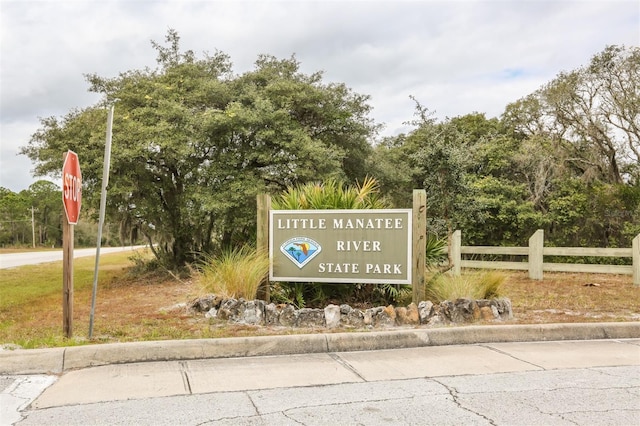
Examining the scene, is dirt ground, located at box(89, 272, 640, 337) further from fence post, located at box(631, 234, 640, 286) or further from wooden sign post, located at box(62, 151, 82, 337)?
wooden sign post, located at box(62, 151, 82, 337)

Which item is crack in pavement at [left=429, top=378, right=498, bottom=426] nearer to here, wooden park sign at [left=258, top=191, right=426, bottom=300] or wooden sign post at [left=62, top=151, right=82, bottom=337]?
wooden park sign at [left=258, top=191, right=426, bottom=300]

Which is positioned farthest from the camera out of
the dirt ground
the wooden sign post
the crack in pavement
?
the dirt ground

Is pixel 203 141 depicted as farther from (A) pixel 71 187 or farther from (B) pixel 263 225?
(A) pixel 71 187

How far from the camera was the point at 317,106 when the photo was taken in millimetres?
Result: 16422

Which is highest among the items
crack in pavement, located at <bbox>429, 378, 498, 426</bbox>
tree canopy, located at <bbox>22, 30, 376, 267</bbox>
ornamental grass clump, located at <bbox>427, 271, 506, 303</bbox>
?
tree canopy, located at <bbox>22, 30, 376, 267</bbox>

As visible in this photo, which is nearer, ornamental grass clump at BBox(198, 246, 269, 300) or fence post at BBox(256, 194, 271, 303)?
ornamental grass clump at BBox(198, 246, 269, 300)

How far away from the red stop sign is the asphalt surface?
1592mm

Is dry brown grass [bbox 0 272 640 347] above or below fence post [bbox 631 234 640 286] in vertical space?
below

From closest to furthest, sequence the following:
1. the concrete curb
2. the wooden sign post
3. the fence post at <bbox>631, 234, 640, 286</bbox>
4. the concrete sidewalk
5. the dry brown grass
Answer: the concrete sidewalk
the concrete curb
the wooden sign post
the dry brown grass
the fence post at <bbox>631, 234, 640, 286</bbox>

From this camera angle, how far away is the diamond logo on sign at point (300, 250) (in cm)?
812

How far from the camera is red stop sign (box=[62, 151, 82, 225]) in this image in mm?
5910

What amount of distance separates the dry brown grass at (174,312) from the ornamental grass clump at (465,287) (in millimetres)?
549

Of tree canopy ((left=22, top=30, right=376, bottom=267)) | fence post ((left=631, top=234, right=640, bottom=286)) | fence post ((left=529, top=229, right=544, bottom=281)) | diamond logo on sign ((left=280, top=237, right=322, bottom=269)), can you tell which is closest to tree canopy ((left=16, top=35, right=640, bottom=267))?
tree canopy ((left=22, top=30, right=376, bottom=267))

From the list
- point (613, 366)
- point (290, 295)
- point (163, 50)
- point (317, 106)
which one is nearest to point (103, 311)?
point (290, 295)
